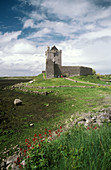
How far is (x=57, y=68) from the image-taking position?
140ft

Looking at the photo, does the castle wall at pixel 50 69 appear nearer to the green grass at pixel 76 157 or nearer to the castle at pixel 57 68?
the castle at pixel 57 68

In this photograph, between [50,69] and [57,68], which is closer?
[50,69]

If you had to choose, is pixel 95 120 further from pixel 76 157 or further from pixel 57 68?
pixel 57 68

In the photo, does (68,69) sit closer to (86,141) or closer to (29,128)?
(29,128)

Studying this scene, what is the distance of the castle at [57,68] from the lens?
39019 mm

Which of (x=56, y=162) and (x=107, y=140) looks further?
(x=107, y=140)

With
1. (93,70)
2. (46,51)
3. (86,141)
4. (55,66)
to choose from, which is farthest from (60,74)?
(86,141)

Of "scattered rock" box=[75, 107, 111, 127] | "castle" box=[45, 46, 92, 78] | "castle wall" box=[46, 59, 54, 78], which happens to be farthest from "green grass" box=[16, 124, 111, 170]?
"castle" box=[45, 46, 92, 78]

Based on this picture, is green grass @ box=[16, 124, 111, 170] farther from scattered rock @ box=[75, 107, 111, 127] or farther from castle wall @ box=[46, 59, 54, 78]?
castle wall @ box=[46, 59, 54, 78]

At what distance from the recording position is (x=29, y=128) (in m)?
7.39

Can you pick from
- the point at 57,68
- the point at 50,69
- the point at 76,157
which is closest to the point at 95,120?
the point at 76,157

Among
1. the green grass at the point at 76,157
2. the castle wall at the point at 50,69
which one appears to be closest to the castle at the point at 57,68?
the castle wall at the point at 50,69

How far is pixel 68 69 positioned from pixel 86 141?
1673 inches

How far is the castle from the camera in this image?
128 feet
